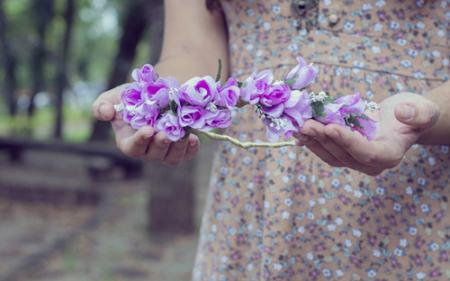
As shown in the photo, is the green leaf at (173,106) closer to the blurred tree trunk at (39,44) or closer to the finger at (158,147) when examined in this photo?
the finger at (158,147)

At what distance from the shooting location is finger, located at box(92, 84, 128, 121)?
1.35 meters

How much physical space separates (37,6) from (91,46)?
11.1m

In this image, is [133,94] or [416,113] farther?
[133,94]

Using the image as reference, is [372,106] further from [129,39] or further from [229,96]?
[129,39]

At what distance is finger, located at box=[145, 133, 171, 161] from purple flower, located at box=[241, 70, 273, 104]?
0.55ft

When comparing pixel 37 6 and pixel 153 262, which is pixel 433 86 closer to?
pixel 153 262

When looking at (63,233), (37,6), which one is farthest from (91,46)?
(63,233)

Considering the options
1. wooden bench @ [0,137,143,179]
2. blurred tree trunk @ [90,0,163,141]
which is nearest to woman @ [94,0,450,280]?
wooden bench @ [0,137,143,179]

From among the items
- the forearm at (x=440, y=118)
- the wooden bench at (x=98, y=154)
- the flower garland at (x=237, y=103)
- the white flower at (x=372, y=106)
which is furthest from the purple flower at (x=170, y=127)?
the wooden bench at (x=98, y=154)

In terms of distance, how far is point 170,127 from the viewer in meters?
1.22

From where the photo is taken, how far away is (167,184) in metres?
6.15

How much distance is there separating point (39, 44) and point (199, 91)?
15561mm

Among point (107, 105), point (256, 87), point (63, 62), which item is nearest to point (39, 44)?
point (63, 62)

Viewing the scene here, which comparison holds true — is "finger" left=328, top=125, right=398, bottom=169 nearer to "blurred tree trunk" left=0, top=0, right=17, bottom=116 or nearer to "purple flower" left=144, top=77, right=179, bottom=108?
"purple flower" left=144, top=77, right=179, bottom=108
